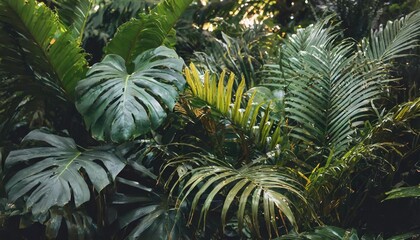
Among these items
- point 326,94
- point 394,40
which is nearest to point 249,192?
point 326,94

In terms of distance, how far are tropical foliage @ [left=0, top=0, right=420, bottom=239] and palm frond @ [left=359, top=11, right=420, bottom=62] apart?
0.05 feet

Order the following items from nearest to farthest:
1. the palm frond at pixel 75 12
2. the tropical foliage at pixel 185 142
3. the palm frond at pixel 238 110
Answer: the tropical foliage at pixel 185 142 → the palm frond at pixel 238 110 → the palm frond at pixel 75 12

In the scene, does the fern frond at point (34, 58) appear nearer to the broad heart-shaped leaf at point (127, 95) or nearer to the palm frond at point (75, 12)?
the broad heart-shaped leaf at point (127, 95)

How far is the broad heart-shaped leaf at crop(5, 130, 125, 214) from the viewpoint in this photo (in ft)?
9.95

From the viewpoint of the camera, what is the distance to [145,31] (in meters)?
3.86

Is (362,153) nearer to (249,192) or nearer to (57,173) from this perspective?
(249,192)

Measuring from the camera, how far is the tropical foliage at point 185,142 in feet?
10.5

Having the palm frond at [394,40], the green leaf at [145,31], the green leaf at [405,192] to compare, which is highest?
the palm frond at [394,40]

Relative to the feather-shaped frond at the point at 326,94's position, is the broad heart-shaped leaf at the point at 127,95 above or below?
below

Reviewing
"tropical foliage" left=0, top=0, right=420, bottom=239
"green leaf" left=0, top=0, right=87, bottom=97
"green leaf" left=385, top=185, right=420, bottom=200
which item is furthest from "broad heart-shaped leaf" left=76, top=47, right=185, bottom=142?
"green leaf" left=385, top=185, right=420, bottom=200

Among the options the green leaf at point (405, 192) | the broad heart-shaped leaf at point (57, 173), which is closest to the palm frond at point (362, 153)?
the green leaf at point (405, 192)

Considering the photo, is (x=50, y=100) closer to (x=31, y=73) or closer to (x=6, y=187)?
(x=31, y=73)

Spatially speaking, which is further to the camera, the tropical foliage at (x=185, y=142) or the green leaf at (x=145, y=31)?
the green leaf at (x=145, y=31)

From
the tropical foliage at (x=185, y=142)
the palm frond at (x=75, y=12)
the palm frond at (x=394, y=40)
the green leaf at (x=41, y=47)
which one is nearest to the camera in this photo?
the tropical foliage at (x=185, y=142)
